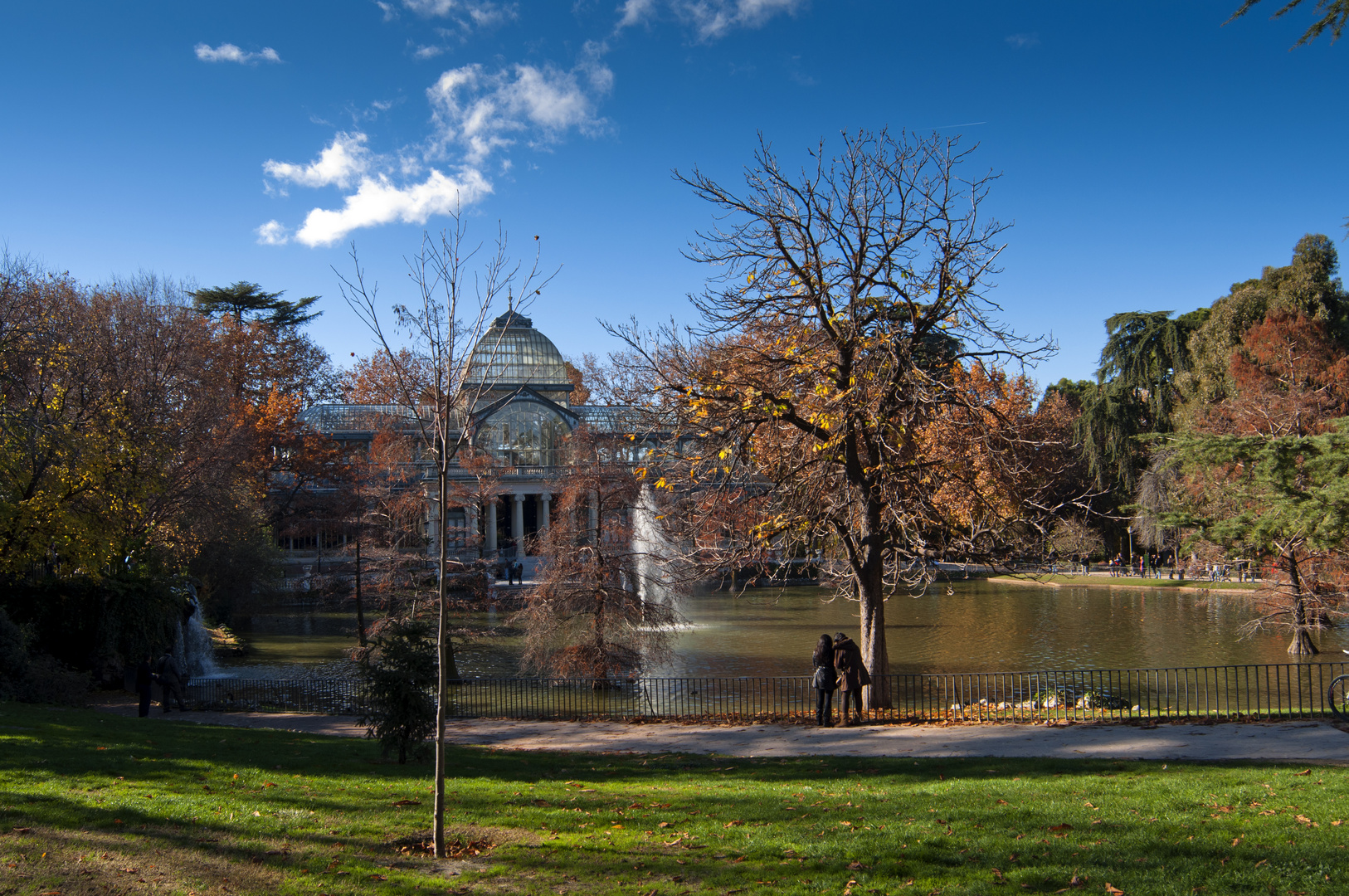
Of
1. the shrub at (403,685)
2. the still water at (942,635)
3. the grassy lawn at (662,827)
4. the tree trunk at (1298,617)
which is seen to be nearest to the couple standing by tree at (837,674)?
the grassy lawn at (662,827)

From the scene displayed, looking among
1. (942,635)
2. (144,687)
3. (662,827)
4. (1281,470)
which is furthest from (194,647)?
(1281,470)

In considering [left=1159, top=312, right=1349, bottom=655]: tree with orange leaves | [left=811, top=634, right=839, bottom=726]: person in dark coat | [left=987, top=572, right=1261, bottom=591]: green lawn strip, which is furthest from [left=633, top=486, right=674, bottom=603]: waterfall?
[left=987, top=572, right=1261, bottom=591]: green lawn strip

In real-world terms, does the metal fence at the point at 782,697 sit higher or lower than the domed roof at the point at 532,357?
lower

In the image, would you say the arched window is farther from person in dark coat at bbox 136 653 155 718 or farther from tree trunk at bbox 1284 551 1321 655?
tree trunk at bbox 1284 551 1321 655

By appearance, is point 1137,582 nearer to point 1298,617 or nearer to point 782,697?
point 1298,617

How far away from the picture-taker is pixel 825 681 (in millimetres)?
14109

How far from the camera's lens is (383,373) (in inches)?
2213

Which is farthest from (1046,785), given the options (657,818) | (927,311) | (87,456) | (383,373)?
(383,373)

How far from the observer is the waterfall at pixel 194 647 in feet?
77.4

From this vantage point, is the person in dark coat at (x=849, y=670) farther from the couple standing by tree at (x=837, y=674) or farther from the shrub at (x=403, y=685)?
the shrub at (x=403, y=685)

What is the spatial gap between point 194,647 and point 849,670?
2102 centimetres

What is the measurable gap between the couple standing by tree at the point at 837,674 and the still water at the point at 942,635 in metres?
7.47

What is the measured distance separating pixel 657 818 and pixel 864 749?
5335 millimetres

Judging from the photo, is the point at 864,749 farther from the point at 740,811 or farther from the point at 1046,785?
the point at 740,811
